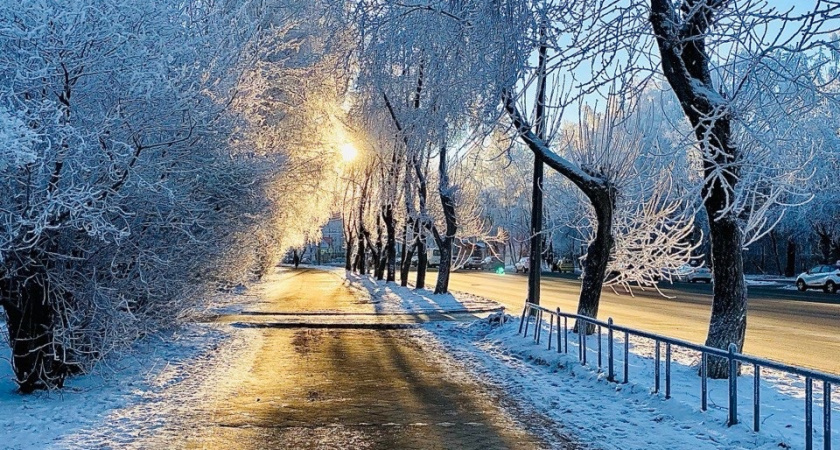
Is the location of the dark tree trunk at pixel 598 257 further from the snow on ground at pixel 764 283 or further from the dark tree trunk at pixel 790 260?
the dark tree trunk at pixel 790 260

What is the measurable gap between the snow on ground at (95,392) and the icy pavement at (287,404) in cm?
2

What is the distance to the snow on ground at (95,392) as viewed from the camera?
23.4 feet

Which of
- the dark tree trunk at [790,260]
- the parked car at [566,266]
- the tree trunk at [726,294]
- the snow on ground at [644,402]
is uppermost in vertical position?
the dark tree trunk at [790,260]

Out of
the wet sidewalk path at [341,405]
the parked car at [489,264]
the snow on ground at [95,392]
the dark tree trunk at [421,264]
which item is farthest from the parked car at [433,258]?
the wet sidewalk path at [341,405]

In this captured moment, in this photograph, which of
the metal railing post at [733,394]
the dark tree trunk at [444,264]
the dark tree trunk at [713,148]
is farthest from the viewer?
the dark tree trunk at [444,264]

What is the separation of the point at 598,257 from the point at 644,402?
5014mm

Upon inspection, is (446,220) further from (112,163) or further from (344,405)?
(112,163)

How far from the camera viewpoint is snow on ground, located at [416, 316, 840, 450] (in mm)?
6750

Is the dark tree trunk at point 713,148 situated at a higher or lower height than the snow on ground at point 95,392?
higher

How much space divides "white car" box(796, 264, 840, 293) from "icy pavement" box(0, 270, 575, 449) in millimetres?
28169

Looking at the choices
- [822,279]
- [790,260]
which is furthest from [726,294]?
[790,260]

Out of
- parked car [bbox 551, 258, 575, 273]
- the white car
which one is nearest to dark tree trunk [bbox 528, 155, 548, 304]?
the white car

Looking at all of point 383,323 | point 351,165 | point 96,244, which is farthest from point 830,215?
point 96,244

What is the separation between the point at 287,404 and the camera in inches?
342
